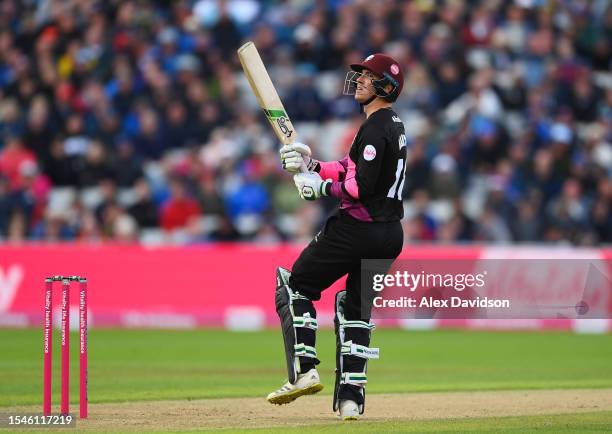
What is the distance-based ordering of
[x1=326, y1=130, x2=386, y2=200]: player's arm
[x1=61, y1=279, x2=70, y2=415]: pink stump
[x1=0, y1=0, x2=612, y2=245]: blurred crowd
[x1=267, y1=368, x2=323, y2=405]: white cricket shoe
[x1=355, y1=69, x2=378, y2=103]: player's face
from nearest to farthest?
1. [x1=61, y1=279, x2=70, y2=415]: pink stump
2. [x1=326, y1=130, x2=386, y2=200]: player's arm
3. [x1=267, y1=368, x2=323, y2=405]: white cricket shoe
4. [x1=355, y1=69, x2=378, y2=103]: player's face
5. [x1=0, y1=0, x2=612, y2=245]: blurred crowd

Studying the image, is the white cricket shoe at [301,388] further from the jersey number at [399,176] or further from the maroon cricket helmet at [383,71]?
the maroon cricket helmet at [383,71]

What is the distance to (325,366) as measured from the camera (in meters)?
16.0

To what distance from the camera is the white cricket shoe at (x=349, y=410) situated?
33.0ft

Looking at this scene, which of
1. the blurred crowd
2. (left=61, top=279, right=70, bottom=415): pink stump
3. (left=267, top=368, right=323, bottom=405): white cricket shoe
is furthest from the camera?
the blurred crowd

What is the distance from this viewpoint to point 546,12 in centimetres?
2458

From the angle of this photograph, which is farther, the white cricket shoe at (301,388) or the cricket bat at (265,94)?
the cricket bat at (265,94)

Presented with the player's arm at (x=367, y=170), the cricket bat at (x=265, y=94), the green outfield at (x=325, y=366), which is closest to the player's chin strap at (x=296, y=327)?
the green outfield at (x=325, y=366)

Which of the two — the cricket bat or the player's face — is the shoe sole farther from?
the player's face

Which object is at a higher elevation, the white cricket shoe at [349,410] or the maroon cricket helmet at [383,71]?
the maroon cricket helmet at [383,71]

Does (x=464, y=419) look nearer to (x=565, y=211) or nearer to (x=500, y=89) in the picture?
(x=565, y=211)

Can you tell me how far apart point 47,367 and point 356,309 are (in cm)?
244

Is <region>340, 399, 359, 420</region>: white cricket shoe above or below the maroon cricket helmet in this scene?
below

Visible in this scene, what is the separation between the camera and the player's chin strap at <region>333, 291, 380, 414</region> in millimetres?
10031

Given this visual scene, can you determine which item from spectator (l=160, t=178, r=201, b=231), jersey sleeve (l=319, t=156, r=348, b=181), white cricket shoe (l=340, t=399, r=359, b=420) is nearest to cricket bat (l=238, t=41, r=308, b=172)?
jersey sleeve (l=319, t=156, r=348, b=181)
